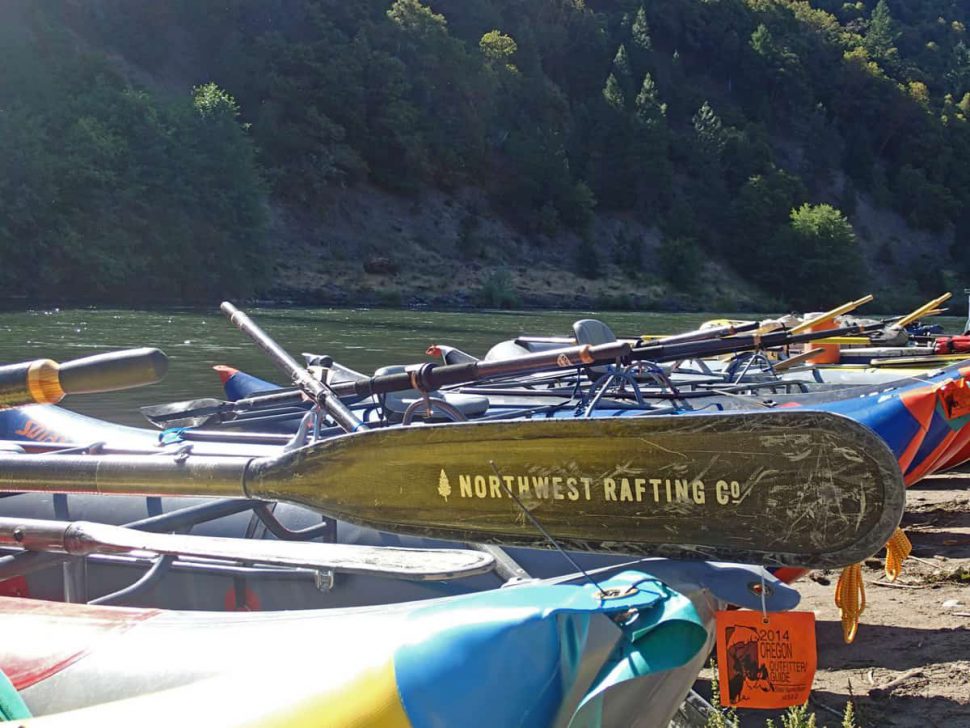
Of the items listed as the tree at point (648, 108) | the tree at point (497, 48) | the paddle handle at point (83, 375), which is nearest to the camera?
the paddle handle at point (83, 375)

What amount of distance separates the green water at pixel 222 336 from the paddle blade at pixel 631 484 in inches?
408

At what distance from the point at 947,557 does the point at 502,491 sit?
4.20 m

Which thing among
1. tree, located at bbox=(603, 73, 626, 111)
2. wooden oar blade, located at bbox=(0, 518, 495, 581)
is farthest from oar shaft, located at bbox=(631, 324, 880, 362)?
tree, located at bbox=(603, 73, 626, 111)

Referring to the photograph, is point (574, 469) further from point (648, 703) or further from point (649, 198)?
point (649, 198)

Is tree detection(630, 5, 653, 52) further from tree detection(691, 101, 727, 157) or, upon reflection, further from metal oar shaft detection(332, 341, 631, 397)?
metal oar shaft detection(332, 341, 631, 397)

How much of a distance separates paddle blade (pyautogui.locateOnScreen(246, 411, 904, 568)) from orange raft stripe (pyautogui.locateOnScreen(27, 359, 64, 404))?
1.99 feet

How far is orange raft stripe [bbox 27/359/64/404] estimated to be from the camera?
8.36 ft

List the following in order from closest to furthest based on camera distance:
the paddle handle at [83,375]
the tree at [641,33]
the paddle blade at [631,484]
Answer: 1. the paddle blade at [631,484]
2. the paddle handle at [83,375]
3. the tree at [641,33]

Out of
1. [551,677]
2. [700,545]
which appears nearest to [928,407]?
[700,545]

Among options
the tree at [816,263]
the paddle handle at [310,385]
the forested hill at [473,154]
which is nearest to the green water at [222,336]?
the forested hill at [473,154]

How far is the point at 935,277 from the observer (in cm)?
6862

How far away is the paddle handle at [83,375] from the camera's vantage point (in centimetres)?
243

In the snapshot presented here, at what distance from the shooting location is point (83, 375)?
2.44 meters

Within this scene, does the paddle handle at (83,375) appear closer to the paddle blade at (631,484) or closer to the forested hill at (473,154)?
the paddle blade at (631,484)
